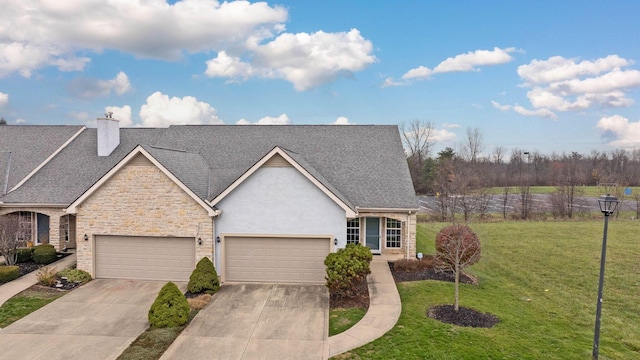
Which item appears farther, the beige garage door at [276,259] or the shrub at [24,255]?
the shrub at [24,255]

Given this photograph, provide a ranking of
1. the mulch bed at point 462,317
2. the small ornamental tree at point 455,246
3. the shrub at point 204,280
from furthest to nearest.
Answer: the small ornamental tree at point 455,246
the shrub at point 204,280
the mulch bed at point 462,317

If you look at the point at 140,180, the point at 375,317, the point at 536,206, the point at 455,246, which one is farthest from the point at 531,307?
the point at 536,206

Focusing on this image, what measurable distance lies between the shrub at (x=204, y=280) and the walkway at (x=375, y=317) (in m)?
5.81

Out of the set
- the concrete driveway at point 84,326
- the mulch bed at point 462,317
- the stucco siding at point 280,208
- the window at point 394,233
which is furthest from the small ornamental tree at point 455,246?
the concrete driveway at point 84,326

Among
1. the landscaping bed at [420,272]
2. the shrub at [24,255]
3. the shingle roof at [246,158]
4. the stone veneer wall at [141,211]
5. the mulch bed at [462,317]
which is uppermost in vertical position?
the shingle roof at [246,158]

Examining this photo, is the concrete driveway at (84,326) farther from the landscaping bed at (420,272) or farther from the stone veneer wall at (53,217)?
the landscaping bed at (420,272)

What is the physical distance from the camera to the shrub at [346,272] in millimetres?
13938

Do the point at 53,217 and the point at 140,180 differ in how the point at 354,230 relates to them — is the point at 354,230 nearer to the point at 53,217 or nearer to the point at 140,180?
the point at 140,180

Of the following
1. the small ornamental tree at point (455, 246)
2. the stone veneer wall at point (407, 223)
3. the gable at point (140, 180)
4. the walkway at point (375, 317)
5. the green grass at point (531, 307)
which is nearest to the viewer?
the green grass at point (531, 307)

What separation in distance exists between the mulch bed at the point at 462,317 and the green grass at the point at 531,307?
0.29m

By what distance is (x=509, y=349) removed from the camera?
10617 millimetres

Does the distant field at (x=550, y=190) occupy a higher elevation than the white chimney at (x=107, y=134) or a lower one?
lower

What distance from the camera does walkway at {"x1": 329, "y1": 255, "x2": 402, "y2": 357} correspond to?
10992 millimetres

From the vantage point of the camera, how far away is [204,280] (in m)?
15.0
